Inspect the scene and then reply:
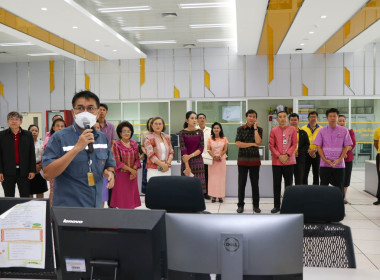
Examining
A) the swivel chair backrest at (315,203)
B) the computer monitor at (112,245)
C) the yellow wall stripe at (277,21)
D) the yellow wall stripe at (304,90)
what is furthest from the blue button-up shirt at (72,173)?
the yellow wall stripe at (304,90)

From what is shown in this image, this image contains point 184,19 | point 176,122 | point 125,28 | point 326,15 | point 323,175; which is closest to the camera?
point 323,175

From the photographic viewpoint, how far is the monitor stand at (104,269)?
133 centimetres

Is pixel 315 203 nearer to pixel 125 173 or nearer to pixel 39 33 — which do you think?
pixel 125 173

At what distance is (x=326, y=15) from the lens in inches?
274

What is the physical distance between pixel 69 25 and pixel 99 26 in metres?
0.59

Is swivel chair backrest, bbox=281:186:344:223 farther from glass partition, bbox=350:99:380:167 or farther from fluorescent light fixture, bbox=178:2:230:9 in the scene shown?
glass partition, bbox=350:99:380:167

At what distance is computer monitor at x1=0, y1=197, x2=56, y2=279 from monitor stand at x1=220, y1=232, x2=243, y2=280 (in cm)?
78

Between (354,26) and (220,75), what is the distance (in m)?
4.30

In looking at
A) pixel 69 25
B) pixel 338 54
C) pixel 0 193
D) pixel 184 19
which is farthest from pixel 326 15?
pixel 0 193

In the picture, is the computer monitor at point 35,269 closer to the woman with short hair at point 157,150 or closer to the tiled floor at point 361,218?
the tiled floor at point 361,218

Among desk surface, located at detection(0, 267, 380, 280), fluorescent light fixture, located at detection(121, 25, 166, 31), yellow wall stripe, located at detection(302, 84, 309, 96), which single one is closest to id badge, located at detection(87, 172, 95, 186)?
desk surface, located at detection(0, 267, 380, 280)

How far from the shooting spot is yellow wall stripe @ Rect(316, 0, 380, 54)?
6.60 m

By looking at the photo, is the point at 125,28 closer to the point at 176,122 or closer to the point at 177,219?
the point at 176,122

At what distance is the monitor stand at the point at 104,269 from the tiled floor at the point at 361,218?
304 centimetres
